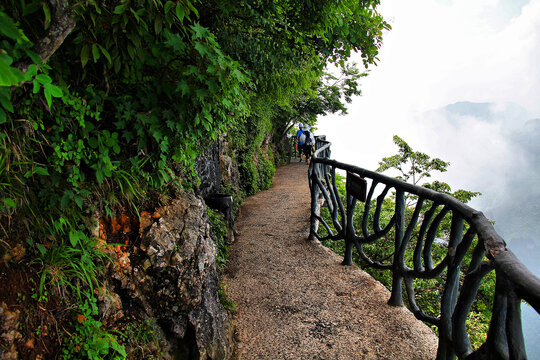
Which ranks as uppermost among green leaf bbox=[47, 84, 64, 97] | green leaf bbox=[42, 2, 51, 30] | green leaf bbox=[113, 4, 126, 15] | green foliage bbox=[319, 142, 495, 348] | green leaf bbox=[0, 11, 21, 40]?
green leaf bbox=[113, 4, 126, 15]

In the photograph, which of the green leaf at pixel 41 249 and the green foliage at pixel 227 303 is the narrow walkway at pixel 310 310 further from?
the green leaf at pixel 41 249

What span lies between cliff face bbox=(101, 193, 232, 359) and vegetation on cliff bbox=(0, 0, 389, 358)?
0.15 meters

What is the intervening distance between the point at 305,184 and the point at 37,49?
1011 centimetres

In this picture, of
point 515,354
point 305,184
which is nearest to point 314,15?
point 515,354

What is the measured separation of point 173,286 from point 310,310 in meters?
1.74

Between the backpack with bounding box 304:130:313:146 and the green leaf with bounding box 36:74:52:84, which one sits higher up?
the backpack with bounding box 304:130:313:146

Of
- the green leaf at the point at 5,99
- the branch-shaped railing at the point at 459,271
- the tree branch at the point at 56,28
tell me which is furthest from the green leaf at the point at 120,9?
the branch-shaped railing at the point at 459,271

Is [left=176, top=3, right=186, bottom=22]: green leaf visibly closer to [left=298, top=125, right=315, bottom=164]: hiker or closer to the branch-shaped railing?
the branch-shaped railing

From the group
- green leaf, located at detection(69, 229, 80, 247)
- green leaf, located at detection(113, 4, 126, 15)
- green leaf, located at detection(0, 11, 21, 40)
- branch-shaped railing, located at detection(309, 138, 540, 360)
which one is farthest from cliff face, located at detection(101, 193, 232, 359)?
branch-shaped railing, located at detection(309, 138, 540, 360)

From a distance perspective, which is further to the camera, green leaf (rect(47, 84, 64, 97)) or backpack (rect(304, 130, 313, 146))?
backpack (rect(304, 130, 313, 146))

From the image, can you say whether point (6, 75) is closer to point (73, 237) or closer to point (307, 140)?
point (73, 237)

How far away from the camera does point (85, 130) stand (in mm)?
2066

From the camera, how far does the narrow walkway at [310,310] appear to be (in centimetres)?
275

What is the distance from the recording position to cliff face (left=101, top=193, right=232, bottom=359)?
226 centimetres
